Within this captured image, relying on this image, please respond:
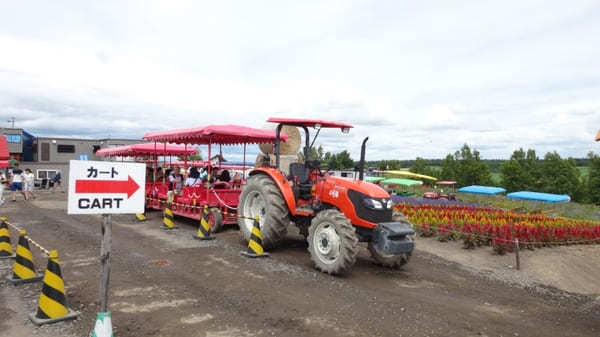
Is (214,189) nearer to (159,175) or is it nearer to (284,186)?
(284,186)

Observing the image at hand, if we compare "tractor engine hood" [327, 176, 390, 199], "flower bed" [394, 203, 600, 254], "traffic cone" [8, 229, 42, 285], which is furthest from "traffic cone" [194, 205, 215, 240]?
"flower bed" [394, 203, 600, 254]

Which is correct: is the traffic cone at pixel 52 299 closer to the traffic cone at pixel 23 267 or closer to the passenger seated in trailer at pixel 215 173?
the traffic cone at pixel 23 267

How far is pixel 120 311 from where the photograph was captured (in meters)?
4.95

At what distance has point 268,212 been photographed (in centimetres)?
800

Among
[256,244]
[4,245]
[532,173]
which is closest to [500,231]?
[256,244]

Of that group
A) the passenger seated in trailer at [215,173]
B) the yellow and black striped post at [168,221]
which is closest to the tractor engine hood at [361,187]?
the yellow and black striped post at [168,221]

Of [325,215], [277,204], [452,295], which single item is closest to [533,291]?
[452,295]

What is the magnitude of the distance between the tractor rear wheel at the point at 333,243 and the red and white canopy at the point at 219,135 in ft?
14.1

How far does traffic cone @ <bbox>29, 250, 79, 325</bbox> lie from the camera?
181 inches

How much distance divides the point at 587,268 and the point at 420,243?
11.2 ft

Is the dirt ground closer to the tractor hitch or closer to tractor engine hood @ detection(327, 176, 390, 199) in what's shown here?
the tractor hitch

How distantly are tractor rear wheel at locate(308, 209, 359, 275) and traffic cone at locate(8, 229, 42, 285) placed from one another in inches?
168

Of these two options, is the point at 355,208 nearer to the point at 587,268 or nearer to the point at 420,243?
the point at 420,243

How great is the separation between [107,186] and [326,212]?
390 centimetres
